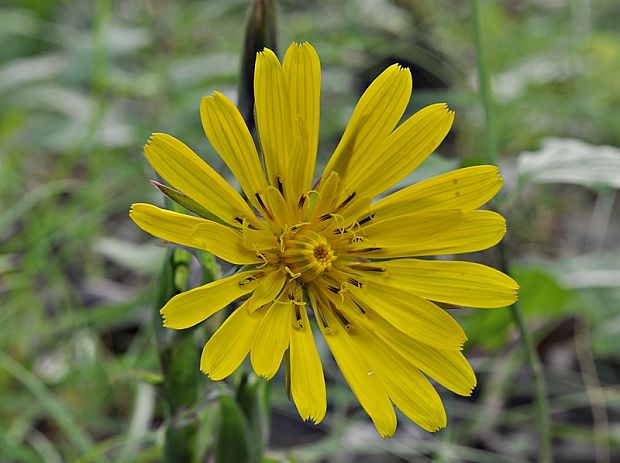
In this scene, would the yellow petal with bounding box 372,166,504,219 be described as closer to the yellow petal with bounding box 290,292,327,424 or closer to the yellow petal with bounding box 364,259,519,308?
the yellow petal with bounding box 364,259,519,308

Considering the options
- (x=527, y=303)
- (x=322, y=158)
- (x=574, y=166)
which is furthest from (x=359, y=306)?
(x=322, y=158)

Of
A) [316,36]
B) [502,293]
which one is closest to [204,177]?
[502,293]

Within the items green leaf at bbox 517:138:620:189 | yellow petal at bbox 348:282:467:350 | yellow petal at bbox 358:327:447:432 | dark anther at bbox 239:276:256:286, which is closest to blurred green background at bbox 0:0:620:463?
green leaf at bbox 517:138:620:189

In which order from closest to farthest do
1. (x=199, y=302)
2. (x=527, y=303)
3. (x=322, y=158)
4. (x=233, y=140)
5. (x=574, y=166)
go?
(x=199, y=302)
(x=233, y=140)
(x=574, y=166)
(x=527, y=303)
(x=322, y=158)

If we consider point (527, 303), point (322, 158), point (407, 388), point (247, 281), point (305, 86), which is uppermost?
point (305, 86)

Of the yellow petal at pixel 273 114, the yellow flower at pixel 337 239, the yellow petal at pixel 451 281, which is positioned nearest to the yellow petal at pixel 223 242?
the yellow flower at pixel 337 239

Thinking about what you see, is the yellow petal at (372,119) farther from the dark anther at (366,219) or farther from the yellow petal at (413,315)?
the yellow petal at (413,315)

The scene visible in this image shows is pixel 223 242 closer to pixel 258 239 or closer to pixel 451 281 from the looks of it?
pixel 258 239
